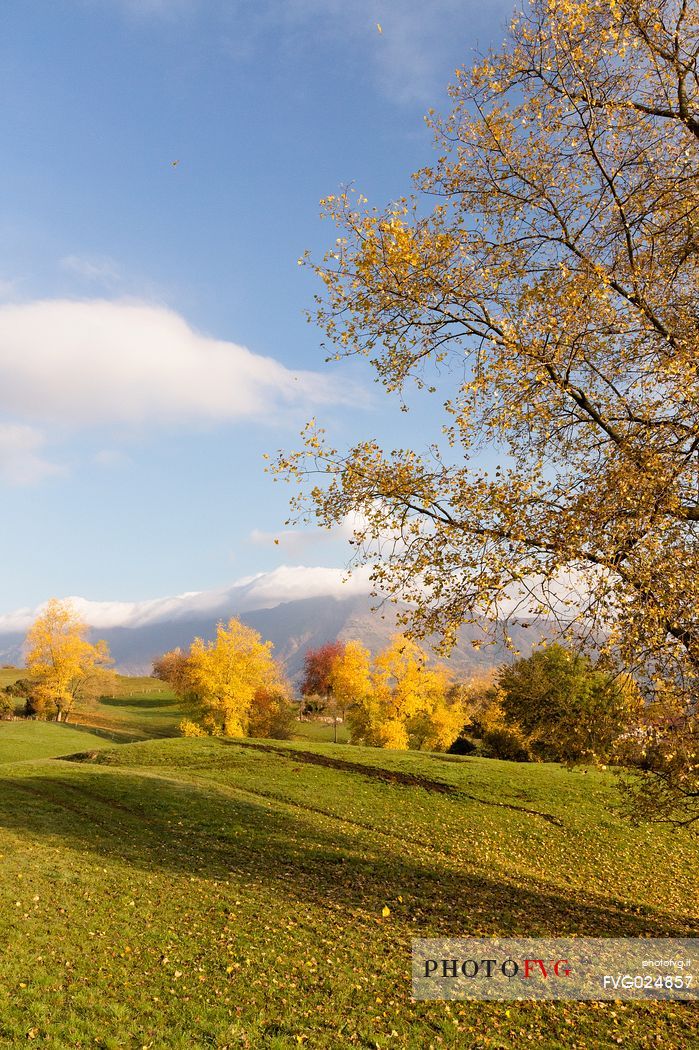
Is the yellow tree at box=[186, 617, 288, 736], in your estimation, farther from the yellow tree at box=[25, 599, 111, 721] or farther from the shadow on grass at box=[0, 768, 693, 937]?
the shadow on grass at box=[0, 768, 693, 937]

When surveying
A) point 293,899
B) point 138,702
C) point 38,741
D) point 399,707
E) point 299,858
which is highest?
point 293,899

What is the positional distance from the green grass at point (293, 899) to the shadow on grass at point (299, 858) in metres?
0.09

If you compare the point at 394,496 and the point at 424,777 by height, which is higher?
the point at 394,496

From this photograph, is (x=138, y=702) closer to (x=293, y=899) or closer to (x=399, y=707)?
(x=399, y=707)

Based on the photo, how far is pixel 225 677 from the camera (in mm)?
52375

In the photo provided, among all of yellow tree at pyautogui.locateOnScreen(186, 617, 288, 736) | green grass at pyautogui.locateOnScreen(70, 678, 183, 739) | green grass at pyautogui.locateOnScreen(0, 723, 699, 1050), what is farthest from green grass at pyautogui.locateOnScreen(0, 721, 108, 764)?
green grass at pyautogui.locateOnScreen(0, 723, 699, 1050)

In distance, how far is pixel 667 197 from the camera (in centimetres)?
1227

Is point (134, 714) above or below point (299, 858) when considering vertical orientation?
below

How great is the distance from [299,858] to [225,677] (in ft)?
118

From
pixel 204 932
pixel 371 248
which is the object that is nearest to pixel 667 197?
pixel 371 248

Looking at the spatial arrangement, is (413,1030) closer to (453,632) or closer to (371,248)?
(453,632)

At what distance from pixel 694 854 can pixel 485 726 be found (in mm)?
38861

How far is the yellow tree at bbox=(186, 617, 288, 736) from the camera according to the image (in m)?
52.0

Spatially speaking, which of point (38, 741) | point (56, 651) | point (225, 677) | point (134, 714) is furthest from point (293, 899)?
point (134, 714)
